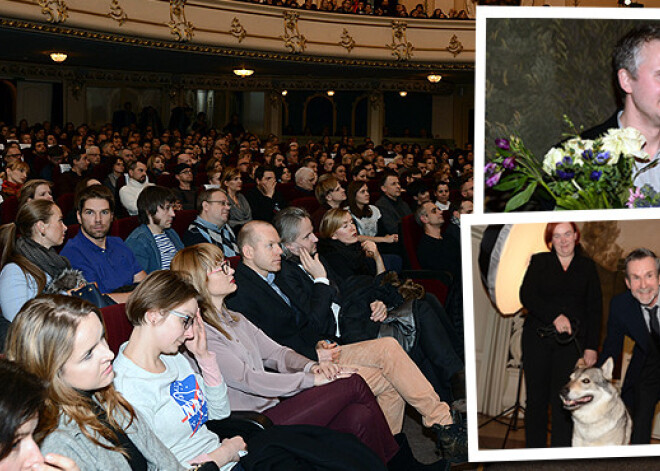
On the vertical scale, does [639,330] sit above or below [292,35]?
below

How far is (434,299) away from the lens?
402cm

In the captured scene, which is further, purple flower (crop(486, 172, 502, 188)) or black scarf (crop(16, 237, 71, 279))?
black scarf (crop(16, 237, 71, 279))

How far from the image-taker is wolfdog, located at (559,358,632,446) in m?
1.74

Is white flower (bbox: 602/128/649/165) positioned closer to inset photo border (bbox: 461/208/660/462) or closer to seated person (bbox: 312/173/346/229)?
inset photo border (bbox: 461/208/660/462)

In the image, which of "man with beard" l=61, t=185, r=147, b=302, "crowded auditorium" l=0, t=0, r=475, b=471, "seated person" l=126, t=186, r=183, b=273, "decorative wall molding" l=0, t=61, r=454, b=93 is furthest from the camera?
"decorative wall molding" l=0, t=61, r=454, b=93

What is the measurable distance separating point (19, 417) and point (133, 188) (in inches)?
220

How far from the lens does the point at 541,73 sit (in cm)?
199

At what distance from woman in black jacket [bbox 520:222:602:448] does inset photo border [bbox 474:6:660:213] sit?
0.68ft

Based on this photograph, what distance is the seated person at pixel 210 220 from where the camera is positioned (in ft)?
16.4

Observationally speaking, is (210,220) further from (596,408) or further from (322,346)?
(596,408)

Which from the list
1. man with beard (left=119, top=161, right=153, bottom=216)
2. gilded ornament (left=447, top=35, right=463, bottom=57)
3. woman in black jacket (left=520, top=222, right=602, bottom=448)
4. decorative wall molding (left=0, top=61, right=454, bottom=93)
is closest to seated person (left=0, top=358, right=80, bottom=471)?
woman in black jacket (left=520, top=222, right=602, bottom=448)

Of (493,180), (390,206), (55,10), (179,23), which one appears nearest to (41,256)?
(493,180)

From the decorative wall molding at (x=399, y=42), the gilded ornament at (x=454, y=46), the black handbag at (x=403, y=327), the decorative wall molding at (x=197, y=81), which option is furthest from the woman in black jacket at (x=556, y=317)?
the decorative wall molding at (x=197, y=81)

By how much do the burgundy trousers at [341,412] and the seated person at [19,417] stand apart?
1.31 metres
